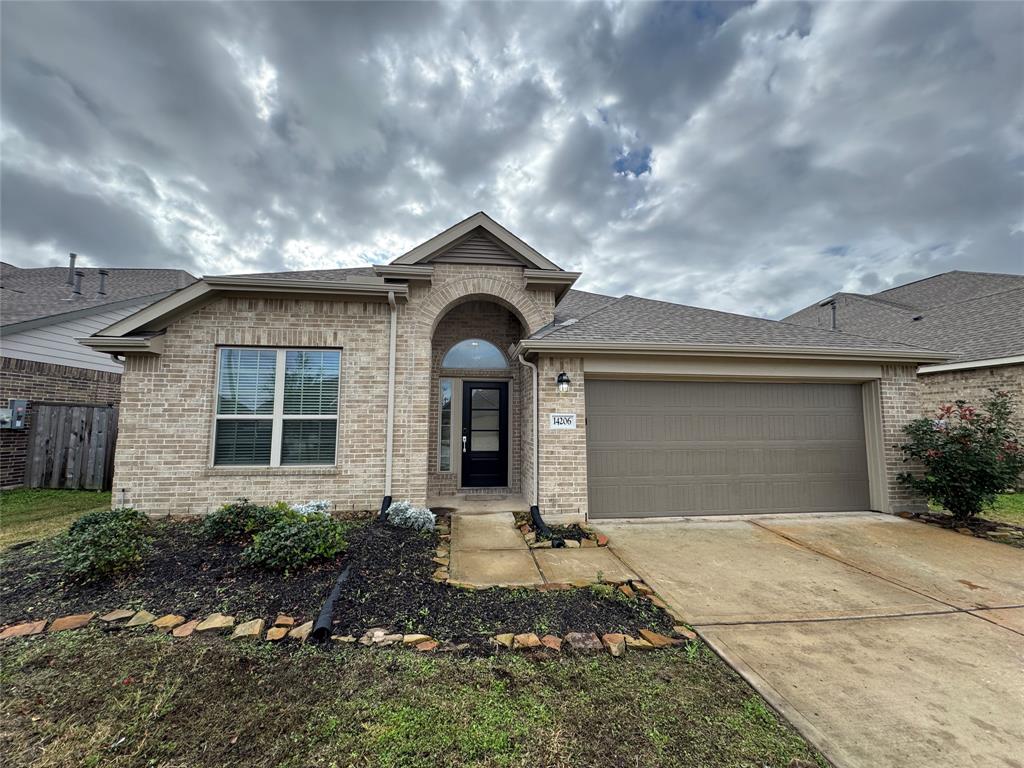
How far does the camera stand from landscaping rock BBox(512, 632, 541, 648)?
274 centimetres

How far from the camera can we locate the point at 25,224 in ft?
40.2

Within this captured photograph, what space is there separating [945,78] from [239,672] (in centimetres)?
1386

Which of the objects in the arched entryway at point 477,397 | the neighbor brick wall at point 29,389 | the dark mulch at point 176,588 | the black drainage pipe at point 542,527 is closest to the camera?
the dark mulch at point 176,588

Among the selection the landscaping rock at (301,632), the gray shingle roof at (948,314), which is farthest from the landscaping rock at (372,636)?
the gray shingle roof at (948,314)

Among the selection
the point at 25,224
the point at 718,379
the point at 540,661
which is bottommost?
the point at 540,661

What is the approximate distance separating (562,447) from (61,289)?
47.7 feet

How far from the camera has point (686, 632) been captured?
2949mm

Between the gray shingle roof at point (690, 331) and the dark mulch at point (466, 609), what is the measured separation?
3.58 metres

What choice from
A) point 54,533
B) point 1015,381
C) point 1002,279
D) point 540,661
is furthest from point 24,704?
point 1002,279

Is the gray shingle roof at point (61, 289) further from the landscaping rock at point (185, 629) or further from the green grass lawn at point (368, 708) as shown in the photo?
the green grass lawn at point (368, 708)

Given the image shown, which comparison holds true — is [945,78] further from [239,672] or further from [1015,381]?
[239,672]

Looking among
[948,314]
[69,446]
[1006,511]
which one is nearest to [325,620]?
[69,446]

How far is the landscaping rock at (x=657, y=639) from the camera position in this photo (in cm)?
279

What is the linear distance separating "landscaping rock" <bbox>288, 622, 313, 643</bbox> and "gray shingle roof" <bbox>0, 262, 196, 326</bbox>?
1056cm
